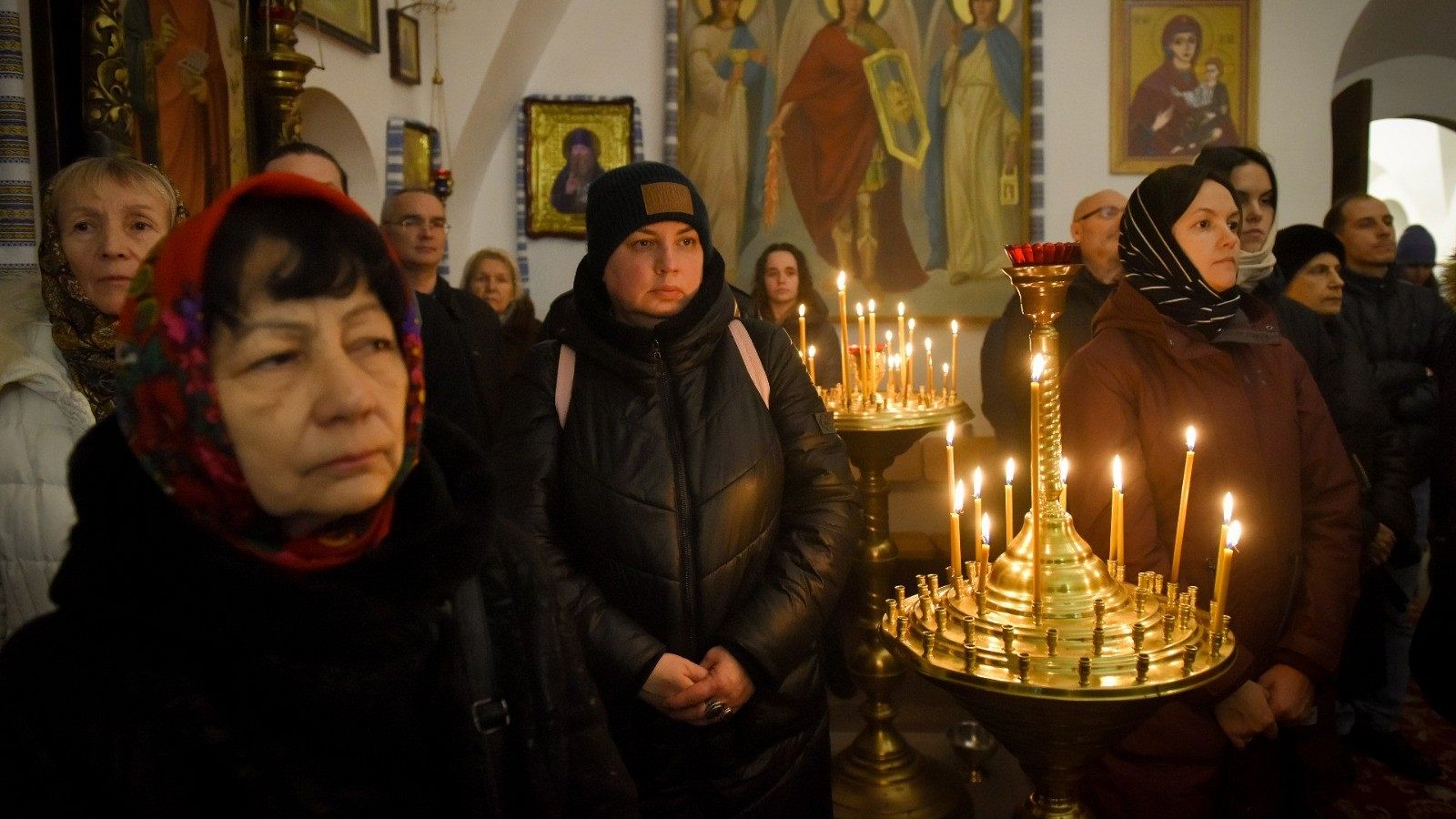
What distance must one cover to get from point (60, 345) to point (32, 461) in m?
0.24

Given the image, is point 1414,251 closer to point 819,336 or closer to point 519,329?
point 819,336

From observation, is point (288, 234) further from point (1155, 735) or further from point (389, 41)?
point (389, 41)

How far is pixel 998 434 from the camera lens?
4.41m

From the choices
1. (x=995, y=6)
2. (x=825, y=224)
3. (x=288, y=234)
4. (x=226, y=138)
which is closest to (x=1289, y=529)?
(x=288, y=234)

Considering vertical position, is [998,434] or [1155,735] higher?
[998,434]

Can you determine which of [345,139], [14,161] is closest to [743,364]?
[14,161]

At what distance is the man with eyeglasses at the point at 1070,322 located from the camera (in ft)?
12.1

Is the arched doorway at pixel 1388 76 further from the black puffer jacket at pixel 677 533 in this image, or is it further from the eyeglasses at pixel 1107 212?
the black puffer jacket at pixel 677 533

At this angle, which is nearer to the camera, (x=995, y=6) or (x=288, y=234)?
(x=288, y=234)

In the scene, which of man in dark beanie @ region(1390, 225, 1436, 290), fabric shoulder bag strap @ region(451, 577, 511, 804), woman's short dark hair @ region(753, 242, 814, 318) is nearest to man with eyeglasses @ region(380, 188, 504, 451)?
fabric shoulder bag strap @ region(451, 577, 511, 804)

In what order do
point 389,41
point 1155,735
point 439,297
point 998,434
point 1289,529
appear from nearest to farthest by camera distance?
point 1155,735 < point 1289,529 < point 439,297 < point 998,434 < point 389,41

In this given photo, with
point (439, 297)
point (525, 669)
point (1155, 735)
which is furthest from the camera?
point (439, 297)

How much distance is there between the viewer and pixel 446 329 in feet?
8.84

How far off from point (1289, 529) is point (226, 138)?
3.84m
